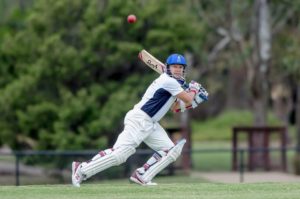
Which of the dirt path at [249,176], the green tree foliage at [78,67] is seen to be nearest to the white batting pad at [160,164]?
the dirt path at [249,176]

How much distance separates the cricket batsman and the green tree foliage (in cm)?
1363

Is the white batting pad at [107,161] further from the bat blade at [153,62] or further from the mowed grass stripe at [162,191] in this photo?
the bat blade at [153,62]

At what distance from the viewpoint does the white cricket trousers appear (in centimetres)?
1373

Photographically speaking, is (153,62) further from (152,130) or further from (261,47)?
(261,47)

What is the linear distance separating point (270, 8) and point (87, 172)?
2365 centimetres

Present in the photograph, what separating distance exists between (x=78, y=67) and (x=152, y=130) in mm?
14679

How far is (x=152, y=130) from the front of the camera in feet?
45.8

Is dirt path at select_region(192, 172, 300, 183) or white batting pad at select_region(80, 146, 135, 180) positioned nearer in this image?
white batting pad at select_region(80, 146, 135, 180)

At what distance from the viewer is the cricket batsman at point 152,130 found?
1366cm

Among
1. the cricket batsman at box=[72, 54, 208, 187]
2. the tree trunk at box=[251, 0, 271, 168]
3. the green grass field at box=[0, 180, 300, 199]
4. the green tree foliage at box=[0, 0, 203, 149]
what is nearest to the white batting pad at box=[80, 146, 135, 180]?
the cricket batsman at box=[72, 54, 208, 187]

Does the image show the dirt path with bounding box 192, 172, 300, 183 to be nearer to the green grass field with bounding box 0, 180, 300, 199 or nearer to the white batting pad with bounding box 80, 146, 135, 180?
the green grass field with bounding box 0, 180, 300, 199

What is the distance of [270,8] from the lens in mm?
36312


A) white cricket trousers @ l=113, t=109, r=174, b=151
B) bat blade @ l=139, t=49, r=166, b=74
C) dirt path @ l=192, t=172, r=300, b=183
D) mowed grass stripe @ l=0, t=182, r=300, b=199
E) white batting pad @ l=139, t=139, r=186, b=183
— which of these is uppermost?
bat blade @ l=139, t=49, r=166, b=74

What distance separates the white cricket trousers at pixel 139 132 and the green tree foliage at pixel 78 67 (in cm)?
1361
